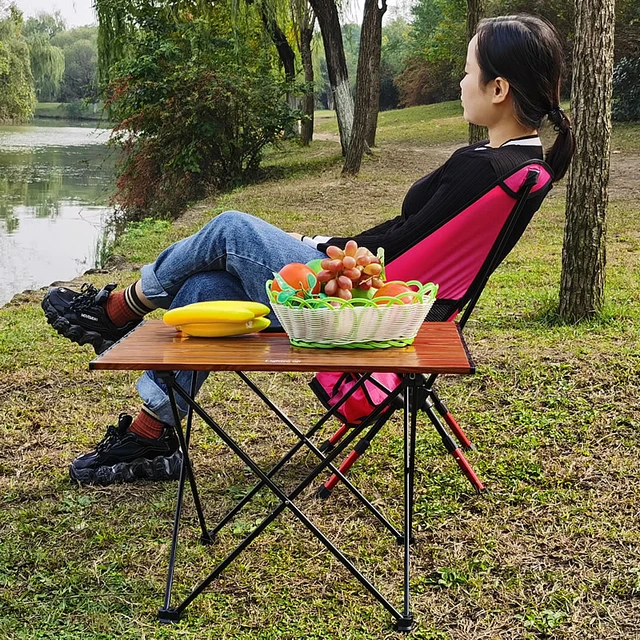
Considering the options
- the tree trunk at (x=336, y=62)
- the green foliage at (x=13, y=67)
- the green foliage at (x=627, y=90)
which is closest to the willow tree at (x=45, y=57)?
the green foliage at (x=13, y=67)

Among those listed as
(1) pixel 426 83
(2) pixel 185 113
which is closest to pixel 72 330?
(2) pixel 185 113

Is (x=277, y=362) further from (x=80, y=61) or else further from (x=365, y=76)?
(x=80, y=61)

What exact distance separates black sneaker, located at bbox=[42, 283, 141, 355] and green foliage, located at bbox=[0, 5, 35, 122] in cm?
3414

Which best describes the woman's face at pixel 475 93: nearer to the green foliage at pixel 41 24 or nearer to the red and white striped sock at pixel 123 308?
the red and white striped sock at pixel 123 308

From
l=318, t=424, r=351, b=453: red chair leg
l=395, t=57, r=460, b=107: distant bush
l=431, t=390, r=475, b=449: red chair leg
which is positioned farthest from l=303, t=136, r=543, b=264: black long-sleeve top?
l=395, t=57, r=460, b=107: distant bush

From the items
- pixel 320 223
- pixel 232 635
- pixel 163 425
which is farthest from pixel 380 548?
pixel 320 223

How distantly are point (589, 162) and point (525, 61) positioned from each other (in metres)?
2.20

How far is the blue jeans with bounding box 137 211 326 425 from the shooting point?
8.97ft

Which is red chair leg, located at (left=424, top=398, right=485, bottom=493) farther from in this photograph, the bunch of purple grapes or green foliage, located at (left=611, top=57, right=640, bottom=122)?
green foliage, located at (left=611, top=57, right=640, bottom=122)

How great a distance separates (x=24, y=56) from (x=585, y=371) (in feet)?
118

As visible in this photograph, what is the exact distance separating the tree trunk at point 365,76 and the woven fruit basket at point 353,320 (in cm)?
1162

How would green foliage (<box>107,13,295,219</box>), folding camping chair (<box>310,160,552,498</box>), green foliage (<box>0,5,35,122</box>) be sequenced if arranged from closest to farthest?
folding camping chair (<box>310,160,552,498</box>)
green foliage (<box>107,13,295,219</box>)
green foliage (<box>0,5,35,122</box>)

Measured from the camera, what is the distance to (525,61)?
2689mm

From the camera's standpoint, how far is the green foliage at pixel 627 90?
61.8 feet
